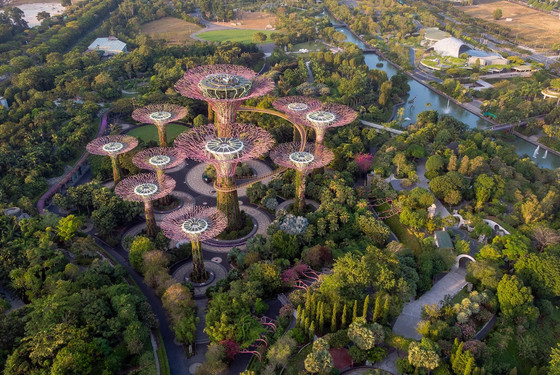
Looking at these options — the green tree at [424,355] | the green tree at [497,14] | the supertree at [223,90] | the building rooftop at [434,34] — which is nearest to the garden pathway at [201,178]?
the supertree at [223,90]

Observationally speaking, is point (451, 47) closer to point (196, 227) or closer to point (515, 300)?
point (515, 300)

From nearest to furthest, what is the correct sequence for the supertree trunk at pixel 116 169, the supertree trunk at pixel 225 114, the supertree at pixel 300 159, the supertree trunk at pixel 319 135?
the supertree at pixel 300 159 → the supertree trunk at pixel 225 114 → the supertree trunk at pixel 319 135 → the supertree trunk at pixel 116 169

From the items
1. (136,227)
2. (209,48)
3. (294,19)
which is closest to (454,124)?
(136,227)

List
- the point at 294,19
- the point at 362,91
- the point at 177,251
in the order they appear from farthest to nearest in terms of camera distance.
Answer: the point at 294,19, the point at 362,91, the point at 177,251

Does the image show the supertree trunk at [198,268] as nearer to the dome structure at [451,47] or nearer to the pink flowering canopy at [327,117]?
the pink flowering canopy at [327,117]

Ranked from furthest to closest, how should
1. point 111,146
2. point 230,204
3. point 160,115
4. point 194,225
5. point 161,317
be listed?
point 160,115, point 111,146, point 230,204, point 194,225, point 161,317

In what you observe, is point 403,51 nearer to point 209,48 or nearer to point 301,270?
point 209,48

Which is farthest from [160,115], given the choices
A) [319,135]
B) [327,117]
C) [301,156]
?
[327,117]
